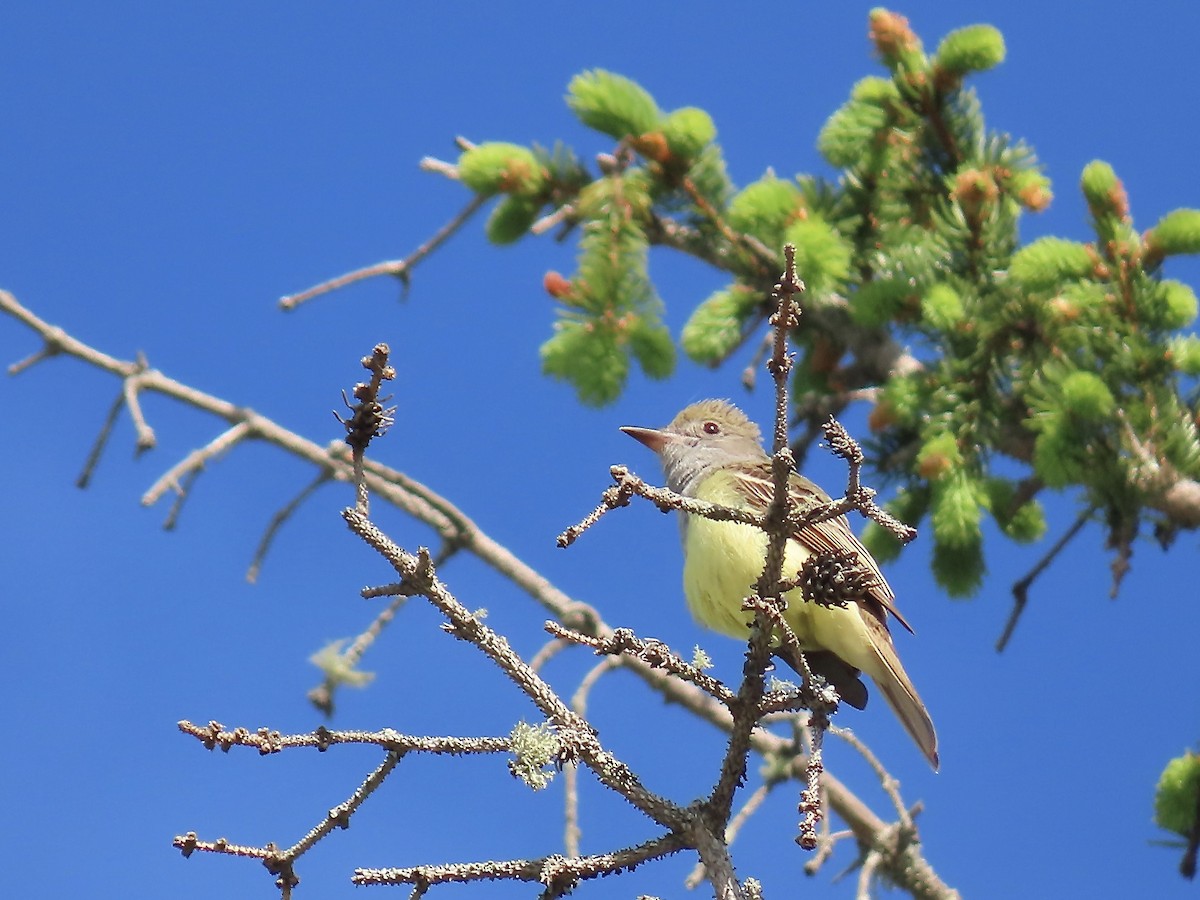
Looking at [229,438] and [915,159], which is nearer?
[229,438]

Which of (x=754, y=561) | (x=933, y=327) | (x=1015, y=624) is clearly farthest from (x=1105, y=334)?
(x=754, y=561)

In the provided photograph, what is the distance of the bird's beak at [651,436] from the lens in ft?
18.0

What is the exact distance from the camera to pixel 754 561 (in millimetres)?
4176

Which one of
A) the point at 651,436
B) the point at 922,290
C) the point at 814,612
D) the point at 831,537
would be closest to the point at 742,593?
the point at 814,612

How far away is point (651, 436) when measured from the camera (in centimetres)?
555

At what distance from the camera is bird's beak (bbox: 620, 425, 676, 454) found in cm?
549

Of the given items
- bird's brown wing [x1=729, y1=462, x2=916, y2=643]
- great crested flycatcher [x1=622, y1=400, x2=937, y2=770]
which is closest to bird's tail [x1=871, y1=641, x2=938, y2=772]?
great crested flycatcher [x1=622, y1=400, x2=937, y2=770]

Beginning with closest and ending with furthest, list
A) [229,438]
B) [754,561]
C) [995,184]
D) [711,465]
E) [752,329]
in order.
→ [754,561] < [229,438] < [711,465] < [995,184] < [752,329]

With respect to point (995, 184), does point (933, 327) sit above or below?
below

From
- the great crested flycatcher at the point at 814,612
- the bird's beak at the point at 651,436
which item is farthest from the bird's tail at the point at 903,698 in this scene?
the bird's beak at the point at 651,436

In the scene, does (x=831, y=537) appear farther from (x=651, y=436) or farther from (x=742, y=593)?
(x=651, y=436)

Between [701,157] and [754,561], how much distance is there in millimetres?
2444

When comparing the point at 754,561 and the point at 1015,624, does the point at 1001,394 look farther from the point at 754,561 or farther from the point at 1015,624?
the point at 754,561

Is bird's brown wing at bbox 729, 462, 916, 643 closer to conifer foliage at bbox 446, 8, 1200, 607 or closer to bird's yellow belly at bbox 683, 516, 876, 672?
bird's yellow belly at bbox 683, 516, 876, 672
